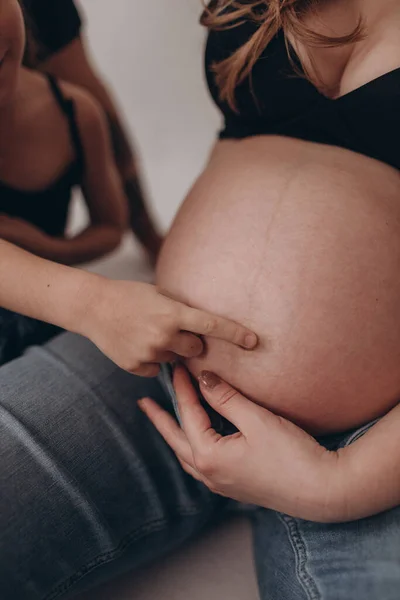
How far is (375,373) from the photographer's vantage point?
573 millimetres

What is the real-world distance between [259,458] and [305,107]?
0.38 meters

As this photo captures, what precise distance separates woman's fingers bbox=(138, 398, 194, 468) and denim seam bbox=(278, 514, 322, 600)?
0.38 feet

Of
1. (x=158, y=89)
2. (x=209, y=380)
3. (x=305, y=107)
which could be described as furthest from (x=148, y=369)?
(x=158, y=89)

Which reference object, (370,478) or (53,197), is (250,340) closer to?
(370,478)

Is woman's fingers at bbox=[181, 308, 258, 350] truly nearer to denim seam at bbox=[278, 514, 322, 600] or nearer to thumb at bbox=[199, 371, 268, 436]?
thumb at bbox=[199, 371, 268, 436]

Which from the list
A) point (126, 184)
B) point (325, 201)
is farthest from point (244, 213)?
point (126, 184)

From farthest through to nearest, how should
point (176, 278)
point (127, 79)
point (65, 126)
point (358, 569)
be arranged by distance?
point (127, 79)
point (65, 126)
point (176, 278)
point (358, 569)

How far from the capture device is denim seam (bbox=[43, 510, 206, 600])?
568mm

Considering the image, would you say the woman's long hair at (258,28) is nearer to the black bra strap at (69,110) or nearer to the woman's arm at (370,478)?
the black bra strap at (69,110)

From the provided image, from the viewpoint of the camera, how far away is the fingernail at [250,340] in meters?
0.57

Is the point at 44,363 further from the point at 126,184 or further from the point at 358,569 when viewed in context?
the point at 126,184

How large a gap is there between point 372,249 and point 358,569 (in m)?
0.30

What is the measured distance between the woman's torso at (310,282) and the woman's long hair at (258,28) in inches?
3.3

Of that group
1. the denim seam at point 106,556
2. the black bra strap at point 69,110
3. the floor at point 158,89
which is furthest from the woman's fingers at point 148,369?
the floor at point 158,89
